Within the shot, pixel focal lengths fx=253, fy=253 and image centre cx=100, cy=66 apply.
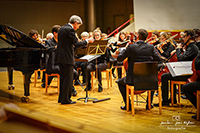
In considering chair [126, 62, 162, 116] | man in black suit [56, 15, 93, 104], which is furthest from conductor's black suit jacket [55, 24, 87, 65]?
chair [126, 62, 162, 116]

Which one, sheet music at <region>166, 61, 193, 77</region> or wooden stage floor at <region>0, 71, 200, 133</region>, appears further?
sheet music at <region>166, 61, 193, 77</region>

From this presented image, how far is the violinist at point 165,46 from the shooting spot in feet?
17.1

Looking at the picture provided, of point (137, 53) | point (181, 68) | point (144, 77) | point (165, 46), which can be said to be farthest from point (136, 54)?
point (165, 46)

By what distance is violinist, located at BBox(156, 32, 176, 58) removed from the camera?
5.20 m

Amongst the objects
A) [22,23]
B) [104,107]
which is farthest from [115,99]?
[22,23]

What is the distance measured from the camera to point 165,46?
17.3 feet

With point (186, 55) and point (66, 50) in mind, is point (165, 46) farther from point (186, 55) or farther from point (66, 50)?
point (66, 50)

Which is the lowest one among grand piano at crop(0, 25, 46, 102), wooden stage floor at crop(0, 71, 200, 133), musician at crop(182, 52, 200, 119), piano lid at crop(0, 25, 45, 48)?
wooden stage floor at crop(0, 71, 200, 133)

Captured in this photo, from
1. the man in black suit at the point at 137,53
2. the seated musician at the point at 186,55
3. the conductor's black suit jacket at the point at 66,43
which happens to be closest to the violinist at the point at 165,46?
the seated musician at the point at 186,55

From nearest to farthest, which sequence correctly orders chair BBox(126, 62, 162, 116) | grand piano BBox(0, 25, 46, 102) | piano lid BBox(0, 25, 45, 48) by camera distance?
chair BBox(126, 62, 162, 116) → grand piano BBox(0, 25, 46, 102) → piano lid BBox(0, 25, 45, 48)

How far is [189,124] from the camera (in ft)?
10.3

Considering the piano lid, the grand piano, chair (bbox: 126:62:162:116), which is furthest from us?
the piano lid

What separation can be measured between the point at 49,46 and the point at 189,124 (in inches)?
122

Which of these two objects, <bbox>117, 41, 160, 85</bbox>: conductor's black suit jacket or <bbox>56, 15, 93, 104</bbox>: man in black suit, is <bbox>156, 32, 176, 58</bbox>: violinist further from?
<bbox>56, 15, 93, 104</bbox>: man in black suit
